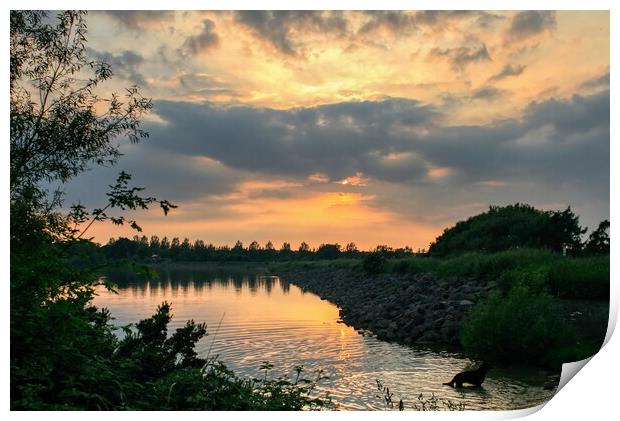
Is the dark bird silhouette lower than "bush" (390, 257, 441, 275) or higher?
lower

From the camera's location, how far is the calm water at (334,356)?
965cm

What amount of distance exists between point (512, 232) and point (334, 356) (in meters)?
19.9

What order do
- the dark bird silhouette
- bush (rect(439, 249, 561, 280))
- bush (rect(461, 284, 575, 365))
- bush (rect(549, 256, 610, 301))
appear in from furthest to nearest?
1. bush (rect(439, 249, 561, 280))
2. bush (rect(549, 256, 610, 301))
3. bush (rect(461, 284, 575, 365))
4. the dark bird silhouette

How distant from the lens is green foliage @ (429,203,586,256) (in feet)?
81.6

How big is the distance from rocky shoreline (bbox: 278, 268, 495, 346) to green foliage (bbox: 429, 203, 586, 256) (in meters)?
4.86

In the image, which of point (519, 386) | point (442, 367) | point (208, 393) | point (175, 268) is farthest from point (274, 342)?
point (175, 268)

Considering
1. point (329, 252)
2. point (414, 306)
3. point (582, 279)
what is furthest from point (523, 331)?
point (329, 252)

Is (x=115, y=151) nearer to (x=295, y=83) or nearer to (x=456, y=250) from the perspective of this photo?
(x=295, y=83)

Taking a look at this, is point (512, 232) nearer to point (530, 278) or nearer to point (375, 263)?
point (375, 263)

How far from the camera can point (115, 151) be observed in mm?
9102

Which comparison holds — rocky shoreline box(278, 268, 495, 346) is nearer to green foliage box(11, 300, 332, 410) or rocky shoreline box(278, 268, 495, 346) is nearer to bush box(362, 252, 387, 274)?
bush box(362, 252, 387, 274)

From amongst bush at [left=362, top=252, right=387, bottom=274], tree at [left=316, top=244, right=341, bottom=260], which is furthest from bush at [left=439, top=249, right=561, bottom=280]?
tree at [left=316, top=244, right=341, bottom=260]

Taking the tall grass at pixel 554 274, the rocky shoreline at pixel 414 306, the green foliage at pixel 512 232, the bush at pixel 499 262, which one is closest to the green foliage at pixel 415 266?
the rocky shoreline at pixel 414 306
